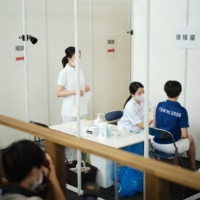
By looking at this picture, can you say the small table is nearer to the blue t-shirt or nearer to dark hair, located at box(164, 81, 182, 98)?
the blue t-shirt

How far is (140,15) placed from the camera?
545cm

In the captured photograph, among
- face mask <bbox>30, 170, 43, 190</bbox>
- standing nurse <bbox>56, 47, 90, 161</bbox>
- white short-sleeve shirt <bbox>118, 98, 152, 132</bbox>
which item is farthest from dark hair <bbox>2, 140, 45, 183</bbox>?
standing nurse <bbox>56, 47, 90, 161</bbox>

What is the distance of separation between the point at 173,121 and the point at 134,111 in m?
0.46

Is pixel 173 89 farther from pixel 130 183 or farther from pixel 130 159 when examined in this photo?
pixel 130 159

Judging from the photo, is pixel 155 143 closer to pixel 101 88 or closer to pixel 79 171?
pixel 79 171

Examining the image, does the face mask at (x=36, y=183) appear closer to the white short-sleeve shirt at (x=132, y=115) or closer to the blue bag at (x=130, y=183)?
the blue bag at (x=130, y=183)

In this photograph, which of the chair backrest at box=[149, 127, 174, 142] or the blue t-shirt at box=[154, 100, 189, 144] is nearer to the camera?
the chair backrest at box=[149, 127, 174, 142]

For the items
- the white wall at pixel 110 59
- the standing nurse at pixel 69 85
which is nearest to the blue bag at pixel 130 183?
the standing nurse at pixel 69 85

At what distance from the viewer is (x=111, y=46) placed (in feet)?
22.2

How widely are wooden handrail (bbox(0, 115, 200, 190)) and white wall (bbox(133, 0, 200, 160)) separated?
297 centimetres

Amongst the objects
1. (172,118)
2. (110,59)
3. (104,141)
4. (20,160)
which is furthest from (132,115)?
(20,160)

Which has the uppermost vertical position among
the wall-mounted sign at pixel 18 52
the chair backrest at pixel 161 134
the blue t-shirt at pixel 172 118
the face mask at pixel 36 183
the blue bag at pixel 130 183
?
the wall-mounted sign at pixel 18 52

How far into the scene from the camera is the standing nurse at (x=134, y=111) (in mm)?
4477

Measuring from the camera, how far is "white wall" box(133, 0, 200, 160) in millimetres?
4926
